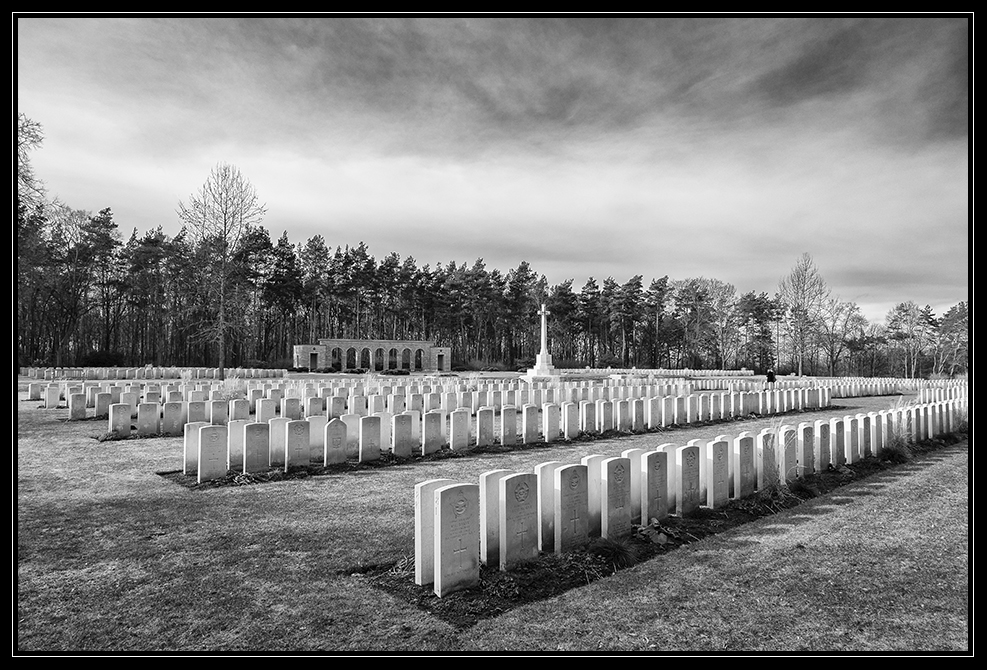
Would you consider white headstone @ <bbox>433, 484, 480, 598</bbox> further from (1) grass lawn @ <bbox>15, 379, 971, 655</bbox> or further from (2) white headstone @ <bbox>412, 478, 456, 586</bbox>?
(1) grass lawn @ <bbox>15, 379, 971, 655</bbox>

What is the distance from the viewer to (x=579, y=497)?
5.13 meters

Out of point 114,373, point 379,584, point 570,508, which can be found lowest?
point 379,584

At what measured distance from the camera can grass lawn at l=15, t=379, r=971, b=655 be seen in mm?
3410

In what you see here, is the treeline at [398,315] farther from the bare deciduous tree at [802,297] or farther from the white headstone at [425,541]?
the white headstone at [425,541]

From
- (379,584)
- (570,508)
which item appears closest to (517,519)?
(570,508)

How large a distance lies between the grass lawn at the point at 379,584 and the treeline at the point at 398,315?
26.4 meters

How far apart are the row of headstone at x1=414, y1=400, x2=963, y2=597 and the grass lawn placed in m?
0.52

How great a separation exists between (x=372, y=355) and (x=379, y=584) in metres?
48.7

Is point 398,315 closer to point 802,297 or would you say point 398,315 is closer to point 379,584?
point 802,297

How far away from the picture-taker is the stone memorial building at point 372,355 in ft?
160

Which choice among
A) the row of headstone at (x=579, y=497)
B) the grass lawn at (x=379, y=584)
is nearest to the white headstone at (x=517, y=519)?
the row of headstone at (x=579, y=497)

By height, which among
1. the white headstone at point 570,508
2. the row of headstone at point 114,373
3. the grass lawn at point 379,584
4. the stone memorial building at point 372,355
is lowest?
the grass lawn at point 379,584

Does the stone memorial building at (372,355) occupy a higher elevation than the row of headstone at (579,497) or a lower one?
higher
